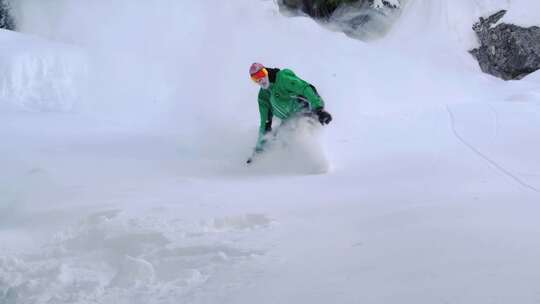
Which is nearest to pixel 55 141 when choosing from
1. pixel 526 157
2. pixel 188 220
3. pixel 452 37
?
pixel 188 220

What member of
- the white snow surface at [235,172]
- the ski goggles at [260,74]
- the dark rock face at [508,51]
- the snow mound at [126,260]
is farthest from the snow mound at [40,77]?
the dark rock face at [508,51]

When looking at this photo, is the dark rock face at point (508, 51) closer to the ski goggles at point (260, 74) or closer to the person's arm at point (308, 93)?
the person's arm at point (308, 93)

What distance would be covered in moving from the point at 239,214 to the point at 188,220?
0.38 metres

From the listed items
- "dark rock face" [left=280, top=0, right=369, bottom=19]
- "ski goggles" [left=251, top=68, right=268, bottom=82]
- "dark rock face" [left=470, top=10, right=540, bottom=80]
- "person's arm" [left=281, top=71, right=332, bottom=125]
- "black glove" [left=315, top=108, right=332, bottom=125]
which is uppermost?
"ski goggles" [left=251, top=68, right=268, bottom=82]

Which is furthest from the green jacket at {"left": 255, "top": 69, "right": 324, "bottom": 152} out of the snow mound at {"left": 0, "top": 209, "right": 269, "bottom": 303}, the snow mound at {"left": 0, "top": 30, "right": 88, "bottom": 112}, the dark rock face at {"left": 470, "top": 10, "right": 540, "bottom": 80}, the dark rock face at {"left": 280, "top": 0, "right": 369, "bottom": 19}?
the dark rock face at {"left": 280, "top": 0, "right": 369, "bottom": 19}

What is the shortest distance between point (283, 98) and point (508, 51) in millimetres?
10583

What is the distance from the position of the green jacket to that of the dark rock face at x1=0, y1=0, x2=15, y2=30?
8.47 m

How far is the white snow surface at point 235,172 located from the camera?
3.20m

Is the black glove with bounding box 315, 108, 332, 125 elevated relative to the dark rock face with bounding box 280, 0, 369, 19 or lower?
elevated

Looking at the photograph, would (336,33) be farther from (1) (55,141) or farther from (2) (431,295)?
(2) (431,295)

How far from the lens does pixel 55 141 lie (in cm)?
738

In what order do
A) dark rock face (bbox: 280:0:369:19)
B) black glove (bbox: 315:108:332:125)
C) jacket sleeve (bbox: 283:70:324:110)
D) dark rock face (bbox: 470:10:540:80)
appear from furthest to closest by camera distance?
dark rock face (bbox: 280:0:369:19) < dark rock face (bbox: 470:10:540:80) < jacket sleeve (bbox: 283:70:324:110) < black glove (bbox: 315:108:332:125)

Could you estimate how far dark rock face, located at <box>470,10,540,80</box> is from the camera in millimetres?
14758

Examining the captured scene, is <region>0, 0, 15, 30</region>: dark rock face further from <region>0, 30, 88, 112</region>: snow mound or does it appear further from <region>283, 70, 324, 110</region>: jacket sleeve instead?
<region>283, 70, 324, 110</region>: jacket sleeve
